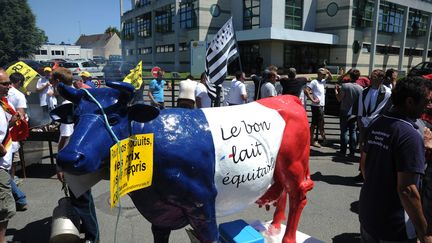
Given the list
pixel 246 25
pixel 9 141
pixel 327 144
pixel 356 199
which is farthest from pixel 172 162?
pixel 246 25

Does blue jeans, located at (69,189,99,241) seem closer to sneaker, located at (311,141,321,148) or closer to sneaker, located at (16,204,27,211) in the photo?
sneaker, located at (16,204,27,211)

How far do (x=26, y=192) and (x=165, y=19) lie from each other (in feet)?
113

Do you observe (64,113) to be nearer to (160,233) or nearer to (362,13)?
(160,233)

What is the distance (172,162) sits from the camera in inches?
88.8

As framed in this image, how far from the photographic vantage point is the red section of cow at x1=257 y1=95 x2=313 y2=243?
9.71ft

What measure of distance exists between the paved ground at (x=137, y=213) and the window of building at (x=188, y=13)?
2835 centimetres

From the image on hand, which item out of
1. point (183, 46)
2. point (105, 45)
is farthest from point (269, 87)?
point (105, 45)

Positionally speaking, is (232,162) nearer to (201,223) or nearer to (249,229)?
(201,223)

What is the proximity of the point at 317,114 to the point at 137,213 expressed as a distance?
5289 mm

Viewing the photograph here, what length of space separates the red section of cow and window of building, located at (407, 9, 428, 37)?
4282 centimetres

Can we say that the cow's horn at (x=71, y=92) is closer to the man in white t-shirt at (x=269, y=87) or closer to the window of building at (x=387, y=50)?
the man in white t-shirt at (x=269, y=87)

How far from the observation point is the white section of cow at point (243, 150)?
2551 mm

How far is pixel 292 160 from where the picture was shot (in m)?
2.99

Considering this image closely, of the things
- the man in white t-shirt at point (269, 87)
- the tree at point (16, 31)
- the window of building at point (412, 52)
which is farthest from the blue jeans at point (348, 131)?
the tree at point (16, 31)
